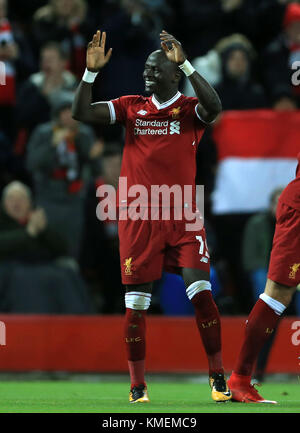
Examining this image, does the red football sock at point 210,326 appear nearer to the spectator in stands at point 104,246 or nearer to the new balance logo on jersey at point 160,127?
the new balance logo on jersey at point 160,127

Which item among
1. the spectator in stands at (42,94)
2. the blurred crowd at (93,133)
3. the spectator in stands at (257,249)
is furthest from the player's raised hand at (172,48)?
the spectator in stands at (42,94)

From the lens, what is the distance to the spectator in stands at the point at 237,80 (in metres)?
12.5

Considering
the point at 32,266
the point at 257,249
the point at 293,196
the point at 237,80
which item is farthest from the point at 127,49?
the point at 293,196

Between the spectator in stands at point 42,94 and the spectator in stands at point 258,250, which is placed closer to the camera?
the spectator in stands at point 258,250

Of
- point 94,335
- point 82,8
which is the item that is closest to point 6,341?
point 94,335

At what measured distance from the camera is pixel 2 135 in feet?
39.8

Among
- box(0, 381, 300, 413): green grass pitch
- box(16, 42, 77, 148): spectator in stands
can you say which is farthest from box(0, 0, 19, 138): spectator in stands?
box(0, 381, 300, 413): green grass pitch

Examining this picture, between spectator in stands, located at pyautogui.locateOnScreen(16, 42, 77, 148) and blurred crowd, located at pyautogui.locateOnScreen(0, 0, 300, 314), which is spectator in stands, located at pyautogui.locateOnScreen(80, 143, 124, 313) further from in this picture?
spectator in stands, located at pyautogui.locateOnScreen(16, 42, 77, 148)

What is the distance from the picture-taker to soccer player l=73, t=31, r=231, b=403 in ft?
23.5

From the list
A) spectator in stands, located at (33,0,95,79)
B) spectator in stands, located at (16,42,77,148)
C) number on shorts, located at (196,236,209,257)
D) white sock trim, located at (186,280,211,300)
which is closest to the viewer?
white sock trim, located at (186,280,211,300)

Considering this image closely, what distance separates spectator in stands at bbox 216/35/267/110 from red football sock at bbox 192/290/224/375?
18.9 ft

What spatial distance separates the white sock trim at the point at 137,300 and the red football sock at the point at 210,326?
332mm

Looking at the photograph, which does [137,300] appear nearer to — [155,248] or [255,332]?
[155,248]

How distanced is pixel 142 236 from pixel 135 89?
5.80 m
